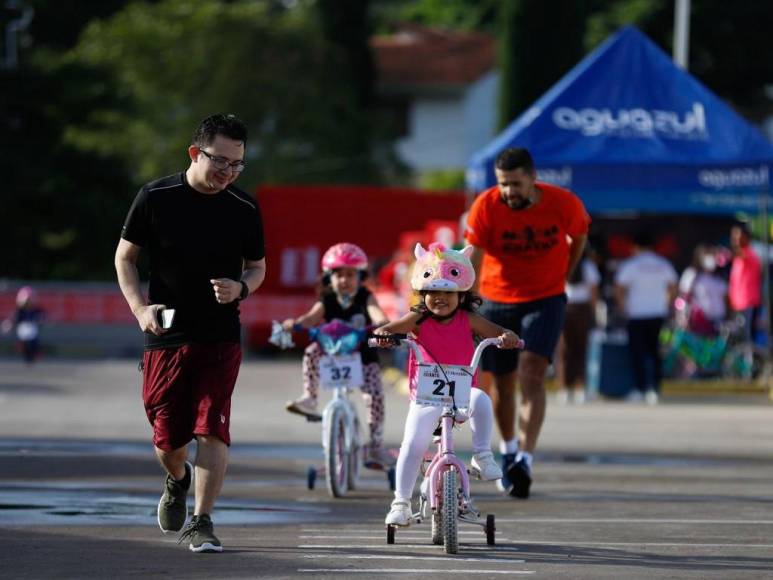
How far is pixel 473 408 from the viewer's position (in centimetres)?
1009

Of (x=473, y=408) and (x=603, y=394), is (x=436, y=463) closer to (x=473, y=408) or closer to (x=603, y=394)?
(x=473, y=408)

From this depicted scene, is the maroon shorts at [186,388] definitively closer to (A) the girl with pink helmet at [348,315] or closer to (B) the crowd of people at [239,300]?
(B) the crowd of people at [239,300]

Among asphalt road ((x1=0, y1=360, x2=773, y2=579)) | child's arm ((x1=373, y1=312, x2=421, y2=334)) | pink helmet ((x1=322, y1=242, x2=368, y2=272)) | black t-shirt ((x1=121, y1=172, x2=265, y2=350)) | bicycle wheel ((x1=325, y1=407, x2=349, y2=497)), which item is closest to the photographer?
asphalt road ((x1=0, y1=360, x2=773, y2=579))

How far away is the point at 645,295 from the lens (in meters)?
21.1

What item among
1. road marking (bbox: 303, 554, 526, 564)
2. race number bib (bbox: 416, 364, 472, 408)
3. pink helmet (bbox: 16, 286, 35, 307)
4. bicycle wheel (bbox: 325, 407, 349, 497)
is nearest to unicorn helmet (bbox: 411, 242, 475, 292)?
race number bib (bbox: 416, 364, 472, 408)

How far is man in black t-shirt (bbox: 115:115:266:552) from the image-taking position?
9.07 metres

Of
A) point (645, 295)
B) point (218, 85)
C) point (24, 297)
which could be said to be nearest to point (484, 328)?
point (645, 295)

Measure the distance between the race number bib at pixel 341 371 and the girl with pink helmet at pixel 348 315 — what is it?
7.0 inches

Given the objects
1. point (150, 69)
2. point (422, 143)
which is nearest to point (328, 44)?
point (150, 69)

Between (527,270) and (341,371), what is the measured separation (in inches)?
53.8

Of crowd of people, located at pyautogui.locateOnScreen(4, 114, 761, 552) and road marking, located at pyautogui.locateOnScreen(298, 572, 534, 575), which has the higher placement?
crowd of people, located at pyautogui.locateOnScreen(4, 114, 761, 552)

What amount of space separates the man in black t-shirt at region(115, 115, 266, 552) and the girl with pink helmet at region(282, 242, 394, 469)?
11.0 feet

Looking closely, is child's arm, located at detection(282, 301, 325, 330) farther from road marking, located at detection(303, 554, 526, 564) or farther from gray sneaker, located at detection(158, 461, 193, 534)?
road marking, located at detection(303, 554, 526, 564)

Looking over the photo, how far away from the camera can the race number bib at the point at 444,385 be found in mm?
9570
